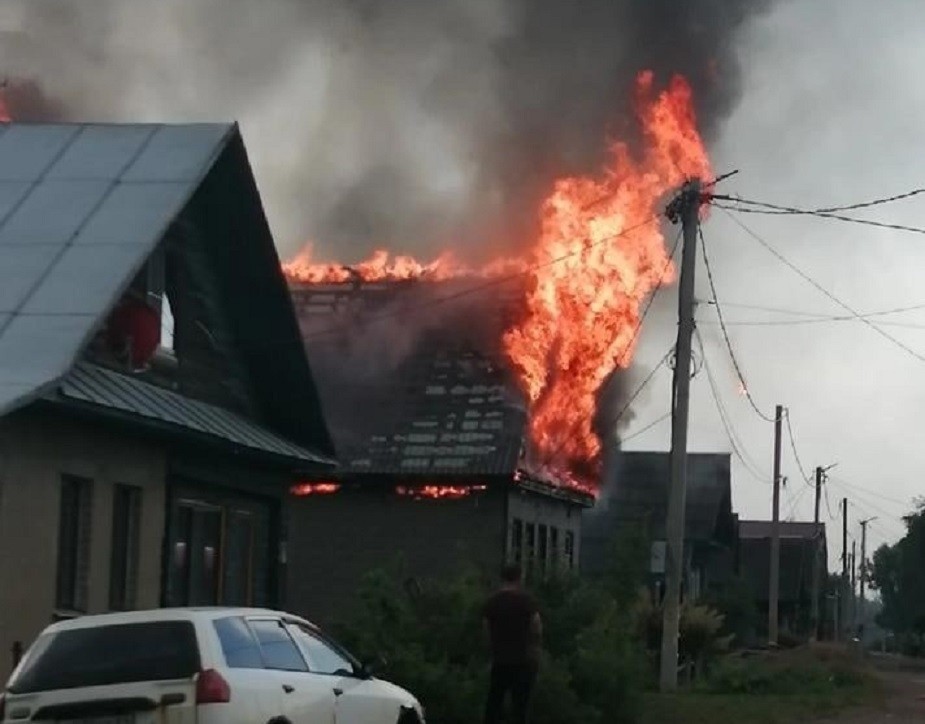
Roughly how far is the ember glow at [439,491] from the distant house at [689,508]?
14.3 metres

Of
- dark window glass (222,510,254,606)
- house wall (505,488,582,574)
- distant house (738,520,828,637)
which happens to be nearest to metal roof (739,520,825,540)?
distant house (738,520,828,637)

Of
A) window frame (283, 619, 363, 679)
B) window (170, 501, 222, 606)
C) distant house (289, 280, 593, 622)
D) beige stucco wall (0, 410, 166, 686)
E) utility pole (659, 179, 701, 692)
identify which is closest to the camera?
window frame (283, 619, 363, 679)

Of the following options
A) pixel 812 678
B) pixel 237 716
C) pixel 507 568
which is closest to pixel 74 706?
pixel 237 716

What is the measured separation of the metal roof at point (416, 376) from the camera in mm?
35594

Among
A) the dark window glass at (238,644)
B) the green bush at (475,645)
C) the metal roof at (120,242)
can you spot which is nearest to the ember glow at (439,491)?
the metal roof at (120,242)

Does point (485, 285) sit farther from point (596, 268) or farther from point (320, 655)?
point (320, 655)

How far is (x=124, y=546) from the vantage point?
71.3ft

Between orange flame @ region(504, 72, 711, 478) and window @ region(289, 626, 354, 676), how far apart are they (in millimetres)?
16516

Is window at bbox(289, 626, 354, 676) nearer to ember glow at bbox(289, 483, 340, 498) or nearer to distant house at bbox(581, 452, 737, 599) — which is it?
ember glow at bbox(289, 483, 340, 498)

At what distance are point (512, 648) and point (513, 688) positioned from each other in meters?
0.41

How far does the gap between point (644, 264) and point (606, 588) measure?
1022 centimetres

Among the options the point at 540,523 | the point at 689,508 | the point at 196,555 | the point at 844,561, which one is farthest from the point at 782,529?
the point at 196,555

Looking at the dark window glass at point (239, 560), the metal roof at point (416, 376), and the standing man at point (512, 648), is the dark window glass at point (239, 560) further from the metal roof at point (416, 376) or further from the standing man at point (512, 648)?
the metal roof at point (416, 376)

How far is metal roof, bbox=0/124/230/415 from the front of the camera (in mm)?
18125
